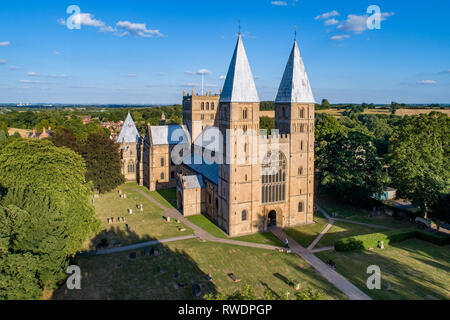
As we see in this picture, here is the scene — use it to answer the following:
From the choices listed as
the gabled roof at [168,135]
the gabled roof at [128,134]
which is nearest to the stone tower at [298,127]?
the gabled roof at [168,135]

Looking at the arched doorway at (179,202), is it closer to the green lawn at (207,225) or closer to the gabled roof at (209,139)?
the green lawn at (207,225)

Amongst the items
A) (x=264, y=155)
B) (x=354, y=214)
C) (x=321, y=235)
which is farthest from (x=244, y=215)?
(x=354, y=214)

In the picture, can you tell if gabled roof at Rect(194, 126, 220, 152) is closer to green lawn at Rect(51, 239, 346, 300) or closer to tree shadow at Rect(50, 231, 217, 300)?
green lawn at Rect(51, 239, 346, 300)

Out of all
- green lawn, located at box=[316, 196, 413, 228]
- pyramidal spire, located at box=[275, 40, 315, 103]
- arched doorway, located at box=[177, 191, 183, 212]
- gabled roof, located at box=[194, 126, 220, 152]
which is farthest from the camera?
gabled roof, located at box=[194, 126, 220, 152]

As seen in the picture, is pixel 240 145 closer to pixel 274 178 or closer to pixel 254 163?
pixel 254 163

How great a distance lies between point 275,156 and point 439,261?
74.5 feet

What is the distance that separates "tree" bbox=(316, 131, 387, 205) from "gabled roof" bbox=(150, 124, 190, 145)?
2850 cm

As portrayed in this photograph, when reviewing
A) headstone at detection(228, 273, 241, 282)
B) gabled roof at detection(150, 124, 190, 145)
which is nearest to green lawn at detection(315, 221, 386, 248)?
headstone at detection(228, 273, 241, 282)

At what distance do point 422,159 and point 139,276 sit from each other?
43.1 meters

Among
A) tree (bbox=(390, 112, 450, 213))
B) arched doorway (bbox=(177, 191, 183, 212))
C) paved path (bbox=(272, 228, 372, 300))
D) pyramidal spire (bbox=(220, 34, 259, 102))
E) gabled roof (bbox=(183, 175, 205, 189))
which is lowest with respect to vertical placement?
paved path (bbox=(272, 228, 372, 300))

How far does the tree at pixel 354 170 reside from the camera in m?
51.2

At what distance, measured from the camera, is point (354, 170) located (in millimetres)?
52094

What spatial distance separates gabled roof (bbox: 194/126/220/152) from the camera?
178 feet

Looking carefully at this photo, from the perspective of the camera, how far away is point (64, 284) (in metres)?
30.1
